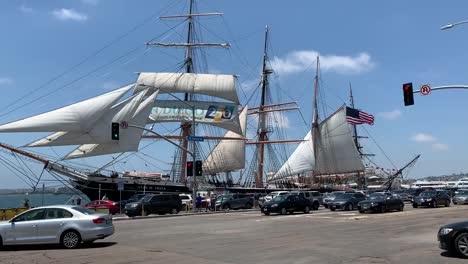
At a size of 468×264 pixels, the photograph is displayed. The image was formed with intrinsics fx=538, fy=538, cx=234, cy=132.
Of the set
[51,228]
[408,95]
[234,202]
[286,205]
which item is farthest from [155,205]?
[51,228]

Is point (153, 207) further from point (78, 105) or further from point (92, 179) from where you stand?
point (92, 179)

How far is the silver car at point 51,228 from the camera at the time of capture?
15.6m

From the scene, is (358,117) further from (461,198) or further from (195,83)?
(461,198)

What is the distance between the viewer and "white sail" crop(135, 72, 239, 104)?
75938 millimetres

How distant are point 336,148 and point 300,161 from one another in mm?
6871

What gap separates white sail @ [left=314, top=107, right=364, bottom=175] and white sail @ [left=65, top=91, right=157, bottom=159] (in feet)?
110

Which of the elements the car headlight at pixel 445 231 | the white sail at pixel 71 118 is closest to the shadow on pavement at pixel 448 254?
the car headlight at pixel 445 231

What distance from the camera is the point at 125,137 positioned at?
57500mm

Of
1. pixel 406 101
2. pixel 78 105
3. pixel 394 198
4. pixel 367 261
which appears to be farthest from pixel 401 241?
pixel 78 105

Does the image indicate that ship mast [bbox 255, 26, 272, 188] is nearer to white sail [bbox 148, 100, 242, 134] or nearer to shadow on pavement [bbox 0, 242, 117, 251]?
white sail [bbox 148, 100, 242, 134]

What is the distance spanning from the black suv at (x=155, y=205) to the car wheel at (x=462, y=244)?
26.9 m

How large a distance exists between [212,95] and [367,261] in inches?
2588

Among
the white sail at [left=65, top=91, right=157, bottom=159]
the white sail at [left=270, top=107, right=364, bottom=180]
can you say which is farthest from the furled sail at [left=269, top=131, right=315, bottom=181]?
the white sail at [left=65, top=91, right=157, bottom=159]

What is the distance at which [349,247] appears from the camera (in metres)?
15.0
